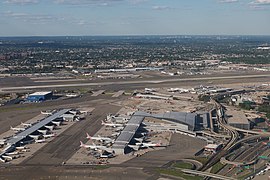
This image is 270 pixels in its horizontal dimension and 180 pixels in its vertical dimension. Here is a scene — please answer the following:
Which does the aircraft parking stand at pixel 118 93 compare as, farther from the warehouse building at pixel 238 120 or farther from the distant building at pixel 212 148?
the distant building at pixel 212 148

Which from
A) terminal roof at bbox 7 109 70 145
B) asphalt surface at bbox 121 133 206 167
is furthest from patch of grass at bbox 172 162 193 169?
terminal roof at bbox 7 109 70 145

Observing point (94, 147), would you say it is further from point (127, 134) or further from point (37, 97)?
point (37, 97)

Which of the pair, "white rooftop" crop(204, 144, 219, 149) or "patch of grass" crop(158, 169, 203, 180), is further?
"white rooftop" crop(204, 144, 219, 149)

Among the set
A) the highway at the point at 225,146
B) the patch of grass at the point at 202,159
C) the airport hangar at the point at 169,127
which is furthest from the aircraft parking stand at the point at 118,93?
the patch of grass at the point at 202,159

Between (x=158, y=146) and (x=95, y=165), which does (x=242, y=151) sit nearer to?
(x=158, y=146)

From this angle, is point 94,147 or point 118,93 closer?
point 94,147

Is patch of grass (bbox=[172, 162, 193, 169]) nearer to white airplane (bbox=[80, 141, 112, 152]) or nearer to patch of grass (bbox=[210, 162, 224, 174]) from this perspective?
patch of grass (bbox=[210, 162, 224, 174])

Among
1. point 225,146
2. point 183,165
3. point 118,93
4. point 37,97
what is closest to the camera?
point 183,165

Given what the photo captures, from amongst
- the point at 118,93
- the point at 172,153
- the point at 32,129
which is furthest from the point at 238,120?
the point at 118,93

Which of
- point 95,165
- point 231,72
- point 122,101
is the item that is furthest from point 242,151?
point 231,72
